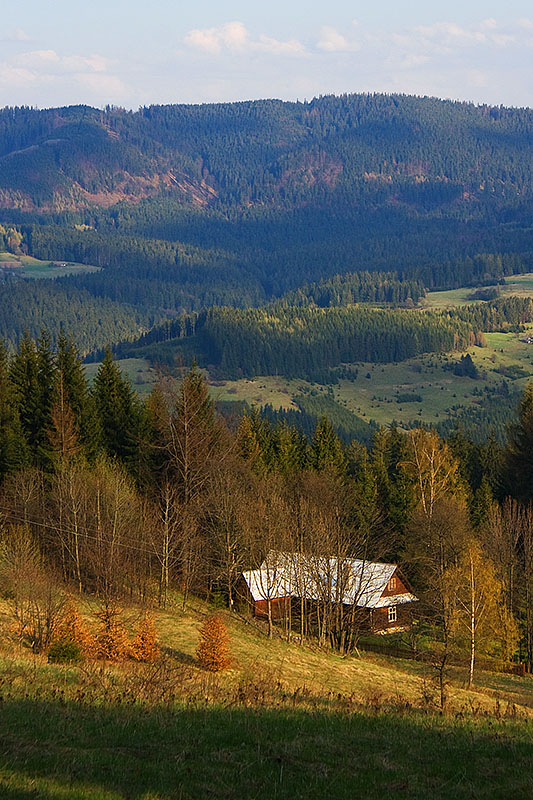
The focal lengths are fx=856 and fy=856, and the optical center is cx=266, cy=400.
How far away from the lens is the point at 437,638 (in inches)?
2435

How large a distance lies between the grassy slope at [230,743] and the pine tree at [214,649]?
6.87m

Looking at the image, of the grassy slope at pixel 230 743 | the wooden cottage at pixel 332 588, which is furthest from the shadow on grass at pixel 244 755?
the wooden cottage at pixel 332 588

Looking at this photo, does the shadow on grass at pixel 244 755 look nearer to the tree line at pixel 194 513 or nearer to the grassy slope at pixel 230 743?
the grassy slope at pixel 230 743

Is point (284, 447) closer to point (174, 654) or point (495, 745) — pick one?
point (174, 654)

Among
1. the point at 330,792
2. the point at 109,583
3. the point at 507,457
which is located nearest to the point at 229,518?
the point at 109,583

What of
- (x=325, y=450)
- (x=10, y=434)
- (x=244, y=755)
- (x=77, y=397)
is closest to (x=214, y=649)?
(x=244, y=755)

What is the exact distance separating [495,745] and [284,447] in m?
55.4

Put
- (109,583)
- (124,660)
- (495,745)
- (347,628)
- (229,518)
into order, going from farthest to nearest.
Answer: (347,628) < (229,518) < (109,583) < (124,660) < (495,745)

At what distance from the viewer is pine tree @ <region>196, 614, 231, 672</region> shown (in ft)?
121

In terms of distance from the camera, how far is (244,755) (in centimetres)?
1872

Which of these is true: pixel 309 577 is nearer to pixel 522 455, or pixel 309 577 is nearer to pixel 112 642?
pixel 112 642

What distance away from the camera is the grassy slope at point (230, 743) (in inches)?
645

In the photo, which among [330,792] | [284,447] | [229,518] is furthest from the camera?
[284,447]

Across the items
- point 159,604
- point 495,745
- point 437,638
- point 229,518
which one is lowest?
point 437,638
